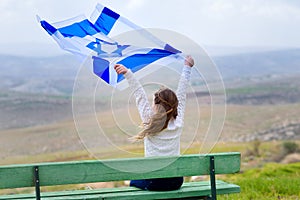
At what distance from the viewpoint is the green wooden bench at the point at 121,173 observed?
4.09 metres

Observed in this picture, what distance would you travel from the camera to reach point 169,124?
426cm

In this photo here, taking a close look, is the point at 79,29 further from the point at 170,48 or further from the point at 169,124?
the point at 169,124

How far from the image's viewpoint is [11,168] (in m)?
4.03

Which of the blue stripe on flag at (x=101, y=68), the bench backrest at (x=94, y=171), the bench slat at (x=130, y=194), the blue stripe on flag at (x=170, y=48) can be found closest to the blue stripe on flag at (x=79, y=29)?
the blue stripe on flag at (x=101, y=68)

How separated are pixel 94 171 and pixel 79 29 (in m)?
1.01

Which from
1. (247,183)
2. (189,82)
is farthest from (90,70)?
(247,183)

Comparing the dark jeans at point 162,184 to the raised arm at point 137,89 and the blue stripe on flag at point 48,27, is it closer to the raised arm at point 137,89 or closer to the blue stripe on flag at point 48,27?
the raised arm at point 137,89

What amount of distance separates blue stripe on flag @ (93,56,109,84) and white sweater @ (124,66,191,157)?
6.2 inches

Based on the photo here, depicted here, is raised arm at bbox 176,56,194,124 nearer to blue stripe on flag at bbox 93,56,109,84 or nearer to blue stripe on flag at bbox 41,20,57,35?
blue stripe on flag at bbox 93,56,109,84

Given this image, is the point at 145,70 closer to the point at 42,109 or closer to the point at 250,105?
the point at 42,109

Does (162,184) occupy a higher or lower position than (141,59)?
lower

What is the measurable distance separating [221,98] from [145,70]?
579 millimetres

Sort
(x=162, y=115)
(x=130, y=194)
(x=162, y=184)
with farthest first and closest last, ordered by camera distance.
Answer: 1. (x=162, y=184)
2. (x=130, y=194)
3. (x=162, y=115)

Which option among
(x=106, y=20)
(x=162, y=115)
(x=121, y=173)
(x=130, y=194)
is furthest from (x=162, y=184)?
(x=106, y=20)
